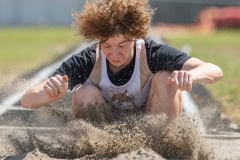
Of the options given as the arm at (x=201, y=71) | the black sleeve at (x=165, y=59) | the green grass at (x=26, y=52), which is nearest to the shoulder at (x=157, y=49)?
the black sleeve at (x=165, y=59)

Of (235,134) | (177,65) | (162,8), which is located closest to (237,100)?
(235,134)

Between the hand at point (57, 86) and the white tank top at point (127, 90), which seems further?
the white tank top at point (127, 90)

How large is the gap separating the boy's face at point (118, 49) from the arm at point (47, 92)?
397mm

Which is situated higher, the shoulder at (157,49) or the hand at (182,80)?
the shoulder at (157,49)

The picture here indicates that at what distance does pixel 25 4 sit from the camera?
130ft

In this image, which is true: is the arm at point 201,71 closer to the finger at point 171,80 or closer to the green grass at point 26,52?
the finger at point 171,80

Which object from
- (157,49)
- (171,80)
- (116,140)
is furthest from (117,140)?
(157,49)

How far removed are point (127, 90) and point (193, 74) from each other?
559 millimetres

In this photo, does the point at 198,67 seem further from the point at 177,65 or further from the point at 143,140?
the point at 143,140

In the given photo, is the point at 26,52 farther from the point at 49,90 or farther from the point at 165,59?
the point at 49,90

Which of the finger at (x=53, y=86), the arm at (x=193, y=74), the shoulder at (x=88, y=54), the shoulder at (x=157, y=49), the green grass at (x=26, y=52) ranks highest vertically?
the shoulder at (x=157, y=49)

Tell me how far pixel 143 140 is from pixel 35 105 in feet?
2.94

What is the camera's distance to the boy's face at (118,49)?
5402mm

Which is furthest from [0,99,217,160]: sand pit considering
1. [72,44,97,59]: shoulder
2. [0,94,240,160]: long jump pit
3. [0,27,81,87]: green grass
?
[0,27,81,87]: green grass
